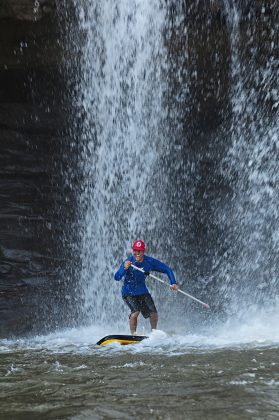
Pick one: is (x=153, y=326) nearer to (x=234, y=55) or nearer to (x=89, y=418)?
(x=89, y=418)

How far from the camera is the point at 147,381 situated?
17.1 ft

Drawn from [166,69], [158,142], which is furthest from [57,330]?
[166,69]

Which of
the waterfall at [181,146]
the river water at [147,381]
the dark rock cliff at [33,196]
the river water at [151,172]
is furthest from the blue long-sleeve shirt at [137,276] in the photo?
the dark rock cliff at [33,196]

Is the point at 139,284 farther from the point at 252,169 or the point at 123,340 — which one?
the point at 252,169

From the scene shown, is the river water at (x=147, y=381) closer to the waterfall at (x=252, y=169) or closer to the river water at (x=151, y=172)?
the river water at (x=151, y=172)

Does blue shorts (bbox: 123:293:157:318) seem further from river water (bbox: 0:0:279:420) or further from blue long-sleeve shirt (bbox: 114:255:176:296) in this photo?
river water (bbox: 0:0:279:420)

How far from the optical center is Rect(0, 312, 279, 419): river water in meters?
4.18

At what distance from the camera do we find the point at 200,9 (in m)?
12.5

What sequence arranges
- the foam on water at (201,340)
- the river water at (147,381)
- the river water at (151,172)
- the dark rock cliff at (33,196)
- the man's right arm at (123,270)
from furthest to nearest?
1. the dark rock cliff at (33,196)
2. the river water at (151,172)
3. the man's right arm at (123,270)
4. the foam on water at (201,340)
5. the river water at (147,381)

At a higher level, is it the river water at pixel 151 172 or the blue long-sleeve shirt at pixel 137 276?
the river water at pixel 151 172

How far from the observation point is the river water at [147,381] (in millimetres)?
4176

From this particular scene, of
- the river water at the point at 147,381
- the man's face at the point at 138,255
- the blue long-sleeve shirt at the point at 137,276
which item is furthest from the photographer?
the blue long-sleeve shirt at the point at 137,276

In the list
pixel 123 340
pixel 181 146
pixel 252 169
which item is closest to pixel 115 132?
pixel 181 146

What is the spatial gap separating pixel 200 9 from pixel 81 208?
6147 millimetres
